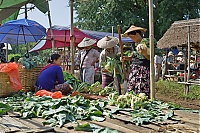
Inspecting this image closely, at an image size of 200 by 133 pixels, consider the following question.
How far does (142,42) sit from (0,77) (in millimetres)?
2330

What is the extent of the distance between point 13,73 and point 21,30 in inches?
148

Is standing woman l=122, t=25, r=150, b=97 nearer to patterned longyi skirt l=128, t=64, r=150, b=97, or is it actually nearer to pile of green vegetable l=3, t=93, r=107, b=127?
patterned longyi skirt l=128, t=64, r=150, b=97

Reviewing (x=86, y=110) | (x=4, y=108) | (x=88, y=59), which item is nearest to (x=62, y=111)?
(x=86, y=110)

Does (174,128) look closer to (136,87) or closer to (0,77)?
(136,87)

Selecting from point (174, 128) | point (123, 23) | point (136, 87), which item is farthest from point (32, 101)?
point (123, 23)

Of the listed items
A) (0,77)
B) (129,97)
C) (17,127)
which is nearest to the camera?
(17,127)

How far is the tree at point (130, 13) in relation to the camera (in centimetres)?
1841

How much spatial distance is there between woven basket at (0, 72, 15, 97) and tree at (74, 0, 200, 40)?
1340 cm

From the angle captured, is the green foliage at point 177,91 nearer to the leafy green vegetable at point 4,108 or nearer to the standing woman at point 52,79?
the standing woman at point 52,79

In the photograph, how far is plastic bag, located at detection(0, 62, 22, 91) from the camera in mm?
4396

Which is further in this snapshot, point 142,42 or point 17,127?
point 142,42

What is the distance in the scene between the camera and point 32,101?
346 centimetres

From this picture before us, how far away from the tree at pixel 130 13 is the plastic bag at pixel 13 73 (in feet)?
43.7

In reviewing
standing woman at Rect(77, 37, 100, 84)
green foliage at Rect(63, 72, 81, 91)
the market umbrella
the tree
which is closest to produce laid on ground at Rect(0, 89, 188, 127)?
green foliage at Rect(63, 72, 81, 91)
